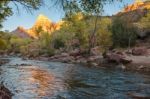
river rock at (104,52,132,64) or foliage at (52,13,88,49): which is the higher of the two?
foliage at (52,13,88,49)

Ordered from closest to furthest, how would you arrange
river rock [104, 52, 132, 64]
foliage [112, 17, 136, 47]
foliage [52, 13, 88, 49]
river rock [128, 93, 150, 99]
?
river rock [128, 93, 150, 99] < river rock [104, 52, 132, 64] < foliage [112, 17, 136, 47] < foliage [52, 13, 88, 49]

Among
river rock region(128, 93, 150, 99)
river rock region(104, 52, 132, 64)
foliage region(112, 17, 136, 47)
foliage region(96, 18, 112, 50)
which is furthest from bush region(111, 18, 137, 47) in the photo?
river rock region(128, 93, 150, 99)

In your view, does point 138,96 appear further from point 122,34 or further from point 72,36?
point 72,36

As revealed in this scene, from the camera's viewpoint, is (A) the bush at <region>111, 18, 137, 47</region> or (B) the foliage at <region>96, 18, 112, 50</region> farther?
(B) the foliage at <region>96, 18, 112, 50</region>

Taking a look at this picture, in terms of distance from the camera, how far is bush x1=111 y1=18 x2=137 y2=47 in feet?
245

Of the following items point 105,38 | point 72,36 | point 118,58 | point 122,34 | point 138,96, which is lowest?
point 138,96

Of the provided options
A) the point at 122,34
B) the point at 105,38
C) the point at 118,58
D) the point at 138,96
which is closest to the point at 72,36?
the point at 105,38

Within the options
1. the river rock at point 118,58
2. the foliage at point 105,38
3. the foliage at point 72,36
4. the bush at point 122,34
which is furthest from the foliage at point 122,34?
the river rock at point 118,58

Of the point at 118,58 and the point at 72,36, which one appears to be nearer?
the point at 118,58

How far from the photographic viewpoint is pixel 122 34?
2953 inches

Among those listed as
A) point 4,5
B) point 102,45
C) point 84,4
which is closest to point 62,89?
point 4,5

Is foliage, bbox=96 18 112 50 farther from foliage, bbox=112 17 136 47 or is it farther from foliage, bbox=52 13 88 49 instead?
foliage, bbox=52 13 88 49

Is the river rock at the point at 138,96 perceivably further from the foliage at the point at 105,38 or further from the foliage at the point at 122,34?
the foliage at the point at 105,38

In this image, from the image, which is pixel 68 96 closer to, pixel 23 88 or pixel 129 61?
pixel 23 88
